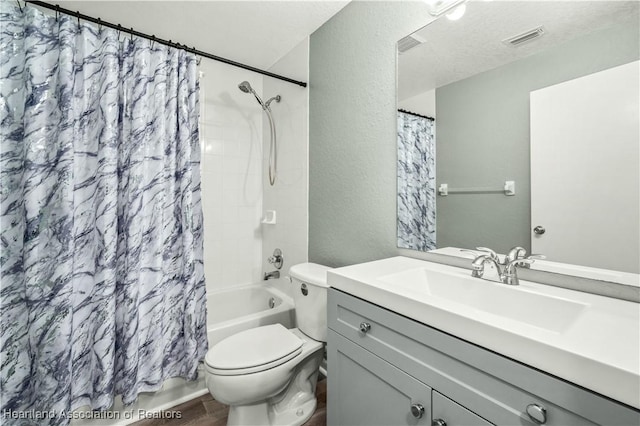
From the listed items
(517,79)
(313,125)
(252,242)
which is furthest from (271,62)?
(517,79)

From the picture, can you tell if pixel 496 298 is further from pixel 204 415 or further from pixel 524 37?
pixel 204 415

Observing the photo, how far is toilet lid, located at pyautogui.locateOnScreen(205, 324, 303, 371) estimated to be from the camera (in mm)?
1254

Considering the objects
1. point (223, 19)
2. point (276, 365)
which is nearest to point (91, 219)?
point (276, 365)

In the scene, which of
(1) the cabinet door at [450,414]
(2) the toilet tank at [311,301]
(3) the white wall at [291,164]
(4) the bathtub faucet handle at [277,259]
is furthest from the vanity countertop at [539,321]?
(4) the bathtub faucet handle at [277,259]

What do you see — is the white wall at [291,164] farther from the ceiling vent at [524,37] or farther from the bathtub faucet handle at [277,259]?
the ceiling vent at [524,37]

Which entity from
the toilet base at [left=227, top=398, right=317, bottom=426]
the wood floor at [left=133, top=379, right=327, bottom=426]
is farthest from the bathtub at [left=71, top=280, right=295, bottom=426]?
the toilet base at [left=227, top=398, right=317, bottom=426]

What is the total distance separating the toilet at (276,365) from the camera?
1237 mm

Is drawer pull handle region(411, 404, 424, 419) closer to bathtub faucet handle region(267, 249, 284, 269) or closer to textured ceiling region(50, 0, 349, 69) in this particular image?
bathtub faucet handle region(267, 249, 284, 269)

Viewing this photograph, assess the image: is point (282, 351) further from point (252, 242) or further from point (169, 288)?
point (252, 242)

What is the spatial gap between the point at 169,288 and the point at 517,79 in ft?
6.14

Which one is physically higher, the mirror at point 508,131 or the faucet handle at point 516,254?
the mirror at point 508,131

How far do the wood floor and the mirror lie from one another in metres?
1.02

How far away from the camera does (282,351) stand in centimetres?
134

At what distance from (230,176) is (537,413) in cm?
229
